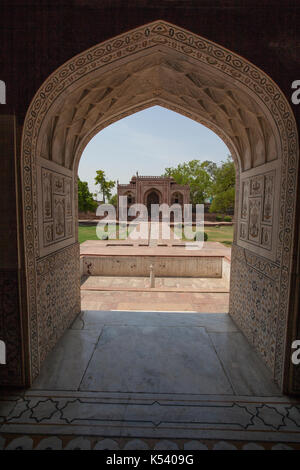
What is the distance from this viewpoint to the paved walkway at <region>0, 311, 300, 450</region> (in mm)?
1810

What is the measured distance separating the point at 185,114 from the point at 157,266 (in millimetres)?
5449

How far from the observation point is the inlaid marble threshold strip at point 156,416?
1.85 m

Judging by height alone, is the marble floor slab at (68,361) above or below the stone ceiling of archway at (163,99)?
below

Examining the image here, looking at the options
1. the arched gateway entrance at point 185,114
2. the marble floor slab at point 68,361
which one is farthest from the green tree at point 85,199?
the marble floor slab at point 68,361

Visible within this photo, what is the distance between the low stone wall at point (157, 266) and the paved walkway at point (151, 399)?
5.02m

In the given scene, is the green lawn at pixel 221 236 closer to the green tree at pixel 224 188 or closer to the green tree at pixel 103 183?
the green tree at pixel 224 188

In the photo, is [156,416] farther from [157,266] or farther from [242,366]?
[157,266]

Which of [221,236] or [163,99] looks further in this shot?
[221,236]

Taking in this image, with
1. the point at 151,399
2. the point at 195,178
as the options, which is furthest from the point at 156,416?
the point at 195,178

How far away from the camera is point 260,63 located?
2.19m

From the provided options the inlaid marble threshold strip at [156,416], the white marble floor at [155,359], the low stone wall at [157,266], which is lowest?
the low stone wall at [157,266]

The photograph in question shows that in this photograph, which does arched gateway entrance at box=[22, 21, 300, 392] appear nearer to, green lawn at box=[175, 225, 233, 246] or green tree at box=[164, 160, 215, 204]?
green lawn at box=[175, 225, 233, 246]

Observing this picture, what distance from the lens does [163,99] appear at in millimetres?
3465

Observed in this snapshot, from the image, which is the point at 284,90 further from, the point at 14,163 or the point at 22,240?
the point at 22,240
